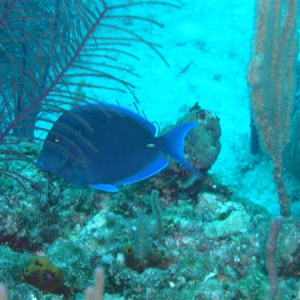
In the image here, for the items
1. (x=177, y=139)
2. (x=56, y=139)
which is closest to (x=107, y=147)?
(x=56, y=139)

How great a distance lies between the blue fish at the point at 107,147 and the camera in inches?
87.0

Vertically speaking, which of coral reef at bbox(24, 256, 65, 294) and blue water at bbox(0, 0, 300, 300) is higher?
blue water at bbox(0, 0, 300, 300)

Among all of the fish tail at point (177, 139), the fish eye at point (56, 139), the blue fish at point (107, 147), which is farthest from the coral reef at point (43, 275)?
the fish tail at point (177, 139)

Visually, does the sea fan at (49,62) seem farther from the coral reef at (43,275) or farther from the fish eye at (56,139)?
the coral reef at (43,275)

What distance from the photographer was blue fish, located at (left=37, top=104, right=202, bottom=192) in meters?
2.21

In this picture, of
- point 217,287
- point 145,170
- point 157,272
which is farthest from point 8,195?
point 217,287

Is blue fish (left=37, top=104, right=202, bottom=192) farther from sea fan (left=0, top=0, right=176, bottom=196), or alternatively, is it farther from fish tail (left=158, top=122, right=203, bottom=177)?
sea fan (left=0, top=0, right=176, bottom=196)

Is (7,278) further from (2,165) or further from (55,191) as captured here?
(2,165)

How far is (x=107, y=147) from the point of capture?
2244mm

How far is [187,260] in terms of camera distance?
2291 millimetres

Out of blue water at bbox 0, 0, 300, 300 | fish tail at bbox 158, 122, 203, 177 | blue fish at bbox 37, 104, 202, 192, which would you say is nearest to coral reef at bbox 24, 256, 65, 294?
blue water at bbox 0, 0, 300, 300

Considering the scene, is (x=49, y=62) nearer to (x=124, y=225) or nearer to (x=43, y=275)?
(x=124, y=225)

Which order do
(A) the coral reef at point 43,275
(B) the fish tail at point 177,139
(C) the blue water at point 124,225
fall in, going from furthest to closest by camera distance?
(B) the fish tail at point 177,139, (C) the blue water at point 124,225, (A) the coral reef at point 43,275

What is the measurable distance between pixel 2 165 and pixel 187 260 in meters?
1.51
